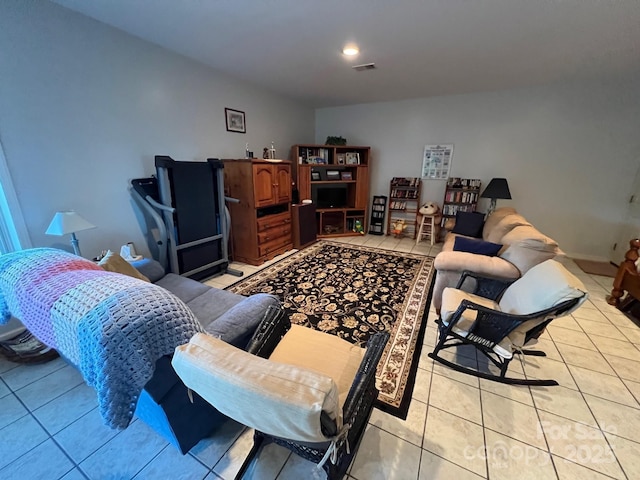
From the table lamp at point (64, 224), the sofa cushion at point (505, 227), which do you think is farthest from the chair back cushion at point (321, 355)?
the sofa cushion at point (505, 227)

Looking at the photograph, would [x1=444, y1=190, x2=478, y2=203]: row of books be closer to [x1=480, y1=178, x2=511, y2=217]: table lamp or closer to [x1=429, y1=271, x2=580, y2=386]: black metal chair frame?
[x1=480, y1=178, x2=511, y2=217]: table lamp

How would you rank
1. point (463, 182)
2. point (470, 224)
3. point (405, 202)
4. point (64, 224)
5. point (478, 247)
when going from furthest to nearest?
1. point (405, 202)
2. point (463, 182)
3. point (470, 224)
4. point (478, 247)
5. point (64, 224)

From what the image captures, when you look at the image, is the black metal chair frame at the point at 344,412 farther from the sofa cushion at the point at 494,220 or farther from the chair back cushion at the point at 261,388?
the sofa cushion at the point at 494,220

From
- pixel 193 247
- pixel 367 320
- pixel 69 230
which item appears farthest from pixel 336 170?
pixel 69 230

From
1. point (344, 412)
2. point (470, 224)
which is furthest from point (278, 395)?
point (470, 224)

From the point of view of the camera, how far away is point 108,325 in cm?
80

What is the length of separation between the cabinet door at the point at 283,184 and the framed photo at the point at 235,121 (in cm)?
79

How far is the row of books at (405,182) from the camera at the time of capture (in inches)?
189

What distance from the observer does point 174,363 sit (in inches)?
31.8

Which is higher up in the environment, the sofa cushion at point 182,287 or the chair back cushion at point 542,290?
the chair back cushion at point 542,290

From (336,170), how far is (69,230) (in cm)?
399

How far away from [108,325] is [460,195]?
4.87 m

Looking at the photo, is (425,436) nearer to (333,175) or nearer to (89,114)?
(89,114)

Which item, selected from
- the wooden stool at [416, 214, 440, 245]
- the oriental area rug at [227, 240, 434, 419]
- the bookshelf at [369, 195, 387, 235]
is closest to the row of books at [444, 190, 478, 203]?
the wooden stool at [416, 214, 440, 245]
